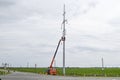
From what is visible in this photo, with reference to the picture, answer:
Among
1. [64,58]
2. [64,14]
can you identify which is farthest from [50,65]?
[64,14]

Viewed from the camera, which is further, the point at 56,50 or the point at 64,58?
the point at 56,50

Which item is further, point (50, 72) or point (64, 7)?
point (64, 7)

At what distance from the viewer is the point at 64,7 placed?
266ft

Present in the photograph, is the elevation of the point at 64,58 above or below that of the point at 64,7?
below

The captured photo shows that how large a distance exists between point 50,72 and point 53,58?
8.07m

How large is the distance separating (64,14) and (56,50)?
376 inches

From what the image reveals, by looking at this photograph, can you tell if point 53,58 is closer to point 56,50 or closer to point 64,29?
point 56,50

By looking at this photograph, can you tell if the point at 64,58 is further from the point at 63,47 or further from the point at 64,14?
the point at 64,14

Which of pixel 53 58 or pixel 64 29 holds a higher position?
pixel 64 29

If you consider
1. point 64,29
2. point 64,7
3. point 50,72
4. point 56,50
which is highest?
point 64,7

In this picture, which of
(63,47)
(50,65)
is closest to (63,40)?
(63,47)

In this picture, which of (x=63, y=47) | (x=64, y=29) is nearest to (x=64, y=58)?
(x=63, y=47)

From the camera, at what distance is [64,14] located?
266ft

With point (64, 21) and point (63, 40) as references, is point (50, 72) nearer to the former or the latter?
point (63, 40)
